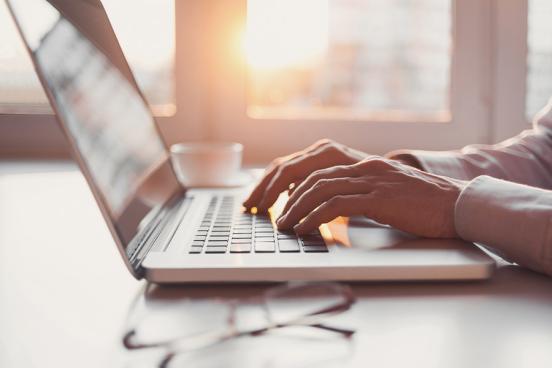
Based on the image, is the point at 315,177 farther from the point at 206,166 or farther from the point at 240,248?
the point at 206,166

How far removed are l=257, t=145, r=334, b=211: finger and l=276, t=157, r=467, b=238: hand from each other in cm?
11

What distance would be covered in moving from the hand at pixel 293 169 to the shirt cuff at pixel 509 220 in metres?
0.25

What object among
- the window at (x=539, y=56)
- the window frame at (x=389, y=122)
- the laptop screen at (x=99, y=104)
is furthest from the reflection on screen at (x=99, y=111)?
the window at (x=539, y=56)

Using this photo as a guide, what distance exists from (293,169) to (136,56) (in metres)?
0.84

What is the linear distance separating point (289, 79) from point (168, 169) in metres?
1.62

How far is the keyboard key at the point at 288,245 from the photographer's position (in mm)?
524

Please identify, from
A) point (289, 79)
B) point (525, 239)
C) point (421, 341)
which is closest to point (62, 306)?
point (421, 341)

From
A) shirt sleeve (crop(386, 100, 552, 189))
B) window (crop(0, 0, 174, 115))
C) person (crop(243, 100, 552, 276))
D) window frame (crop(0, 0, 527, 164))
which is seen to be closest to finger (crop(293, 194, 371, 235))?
person (crop(243, 100, 552, 276))

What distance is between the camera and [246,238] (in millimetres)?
576

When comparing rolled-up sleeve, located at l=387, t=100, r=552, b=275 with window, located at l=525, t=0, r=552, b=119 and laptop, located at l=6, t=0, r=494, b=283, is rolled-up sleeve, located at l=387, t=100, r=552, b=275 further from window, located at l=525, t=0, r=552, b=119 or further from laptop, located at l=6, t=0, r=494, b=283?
window, located at l=525, t=0, r=552, b=119

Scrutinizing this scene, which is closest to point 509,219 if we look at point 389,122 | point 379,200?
point 379,200

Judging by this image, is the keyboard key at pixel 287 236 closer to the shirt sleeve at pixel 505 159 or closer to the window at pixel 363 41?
the shirt sleeve at pixel 505 159

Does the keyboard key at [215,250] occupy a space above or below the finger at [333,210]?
below

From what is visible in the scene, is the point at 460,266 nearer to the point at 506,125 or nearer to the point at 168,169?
the point at 168,169
